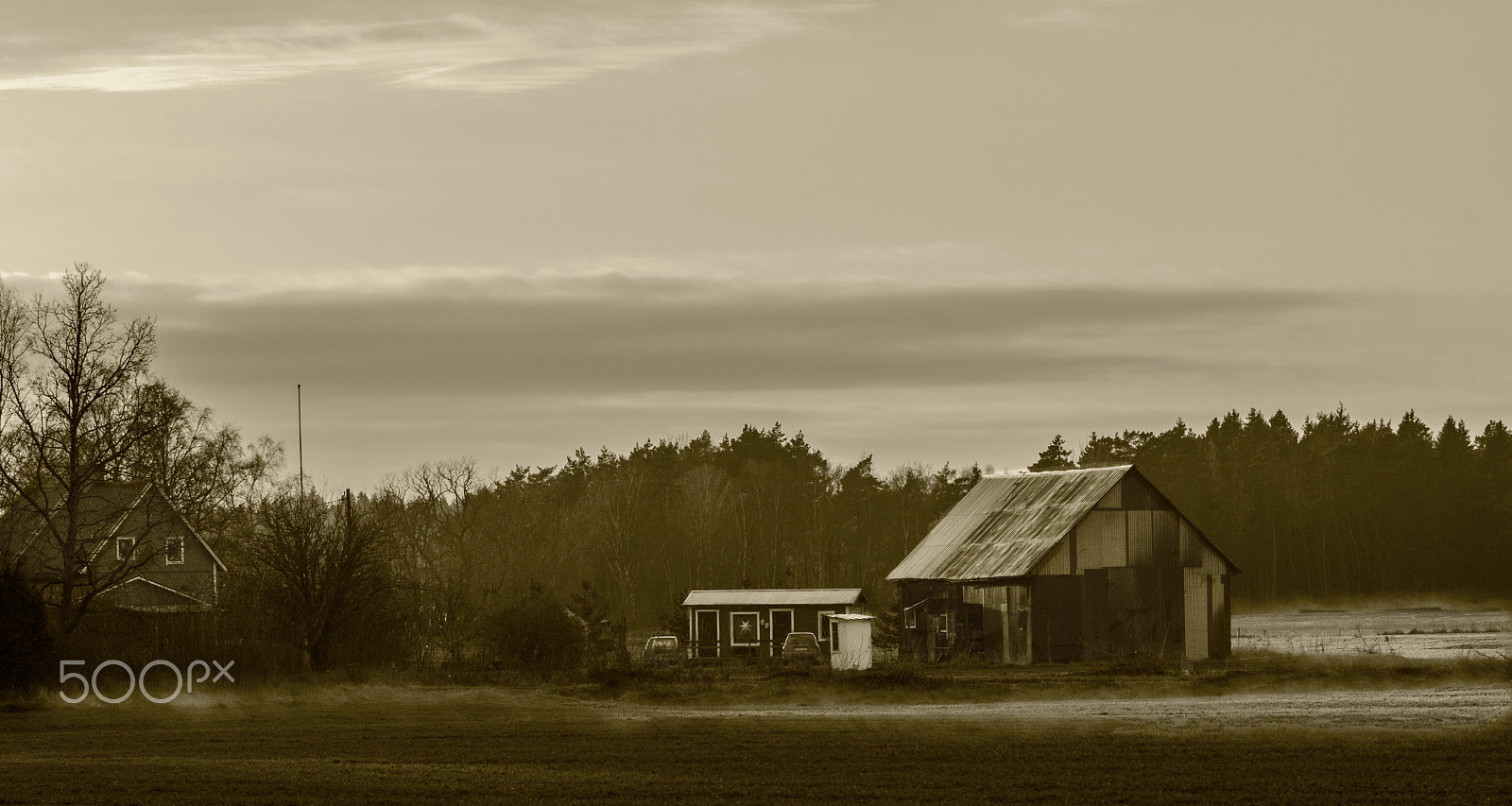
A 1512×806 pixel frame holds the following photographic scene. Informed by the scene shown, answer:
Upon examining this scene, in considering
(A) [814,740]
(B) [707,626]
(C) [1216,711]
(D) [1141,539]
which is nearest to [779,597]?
(B) [707,626]

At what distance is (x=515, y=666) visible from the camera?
46.9m

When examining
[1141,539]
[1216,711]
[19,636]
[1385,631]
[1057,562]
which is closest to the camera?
[1216,711]

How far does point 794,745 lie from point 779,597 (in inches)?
1402

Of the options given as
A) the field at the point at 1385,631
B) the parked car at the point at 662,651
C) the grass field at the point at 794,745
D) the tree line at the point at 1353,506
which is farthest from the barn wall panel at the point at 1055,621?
the tree line at the point at 1353,506

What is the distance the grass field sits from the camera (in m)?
20.2

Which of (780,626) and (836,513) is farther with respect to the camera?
(836,513)

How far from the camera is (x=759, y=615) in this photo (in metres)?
62.0

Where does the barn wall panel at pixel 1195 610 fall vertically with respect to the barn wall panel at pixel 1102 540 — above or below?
below

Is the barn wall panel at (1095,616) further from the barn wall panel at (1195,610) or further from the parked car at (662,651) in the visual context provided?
the parked car at (662,651)

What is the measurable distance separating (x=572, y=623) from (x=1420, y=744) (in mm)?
28397

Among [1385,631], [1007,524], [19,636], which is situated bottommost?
[1385,631]
